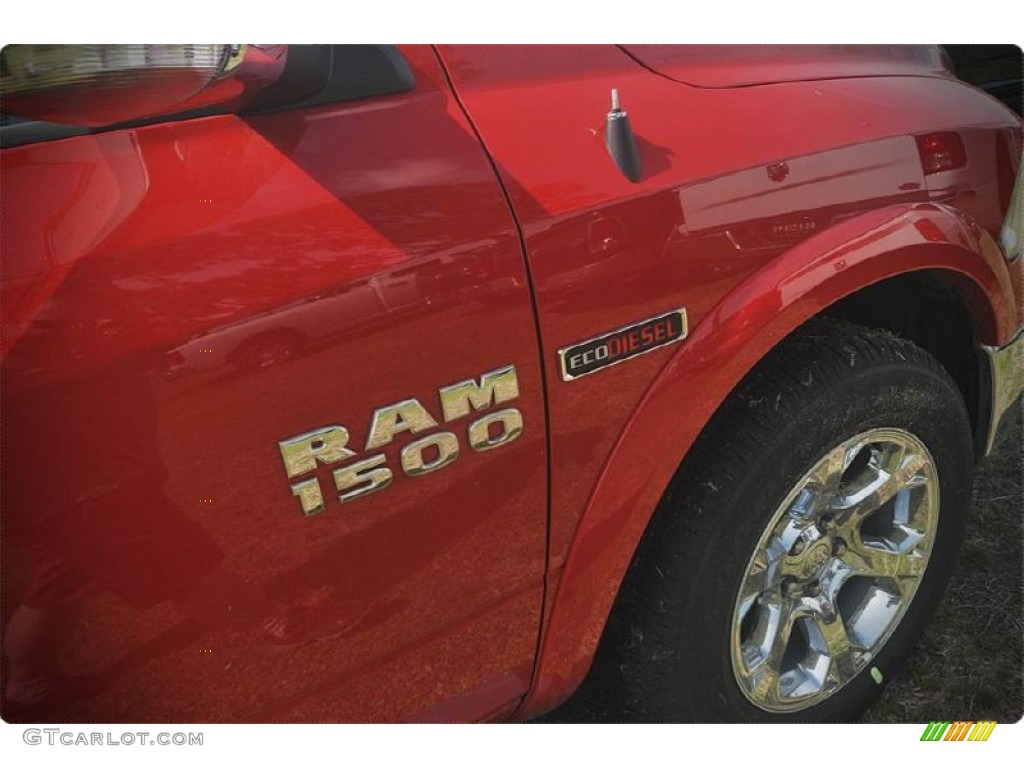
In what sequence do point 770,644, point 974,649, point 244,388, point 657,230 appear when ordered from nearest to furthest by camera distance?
point 244,388 → point 657,230 → point 770,644 → point 974,649

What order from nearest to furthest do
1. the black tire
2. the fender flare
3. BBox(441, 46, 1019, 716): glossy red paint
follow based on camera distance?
BBox(441, 46, 1019, 716): glossy red paint, the fender flare, the black tire

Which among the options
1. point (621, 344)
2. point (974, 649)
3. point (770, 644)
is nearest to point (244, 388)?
point (621, 344)

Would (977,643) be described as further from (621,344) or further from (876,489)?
(621,344)

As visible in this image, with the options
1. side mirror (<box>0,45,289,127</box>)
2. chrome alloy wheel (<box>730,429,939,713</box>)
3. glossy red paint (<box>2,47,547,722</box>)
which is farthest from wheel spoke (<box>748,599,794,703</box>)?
side mirror (<box>0,45,289,127</box>)

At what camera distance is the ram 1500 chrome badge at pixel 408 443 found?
41.7 inches

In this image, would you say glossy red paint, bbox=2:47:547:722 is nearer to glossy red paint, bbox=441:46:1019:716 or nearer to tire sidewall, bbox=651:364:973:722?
glossy red paint, bbox=441:46:1019:716

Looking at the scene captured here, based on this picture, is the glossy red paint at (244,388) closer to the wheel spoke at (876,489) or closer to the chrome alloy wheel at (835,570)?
the chrome alloy wheel at (835,570)

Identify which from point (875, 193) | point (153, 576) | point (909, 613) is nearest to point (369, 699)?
point (153, 576)

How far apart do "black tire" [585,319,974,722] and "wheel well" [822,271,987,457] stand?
163 millimetres

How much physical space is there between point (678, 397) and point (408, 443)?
1.58 feet

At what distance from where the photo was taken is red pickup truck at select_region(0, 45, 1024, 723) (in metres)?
0.96

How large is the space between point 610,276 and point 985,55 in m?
1.16

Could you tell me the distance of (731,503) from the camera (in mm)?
1497

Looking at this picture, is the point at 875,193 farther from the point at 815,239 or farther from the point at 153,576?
the point at 153,576
